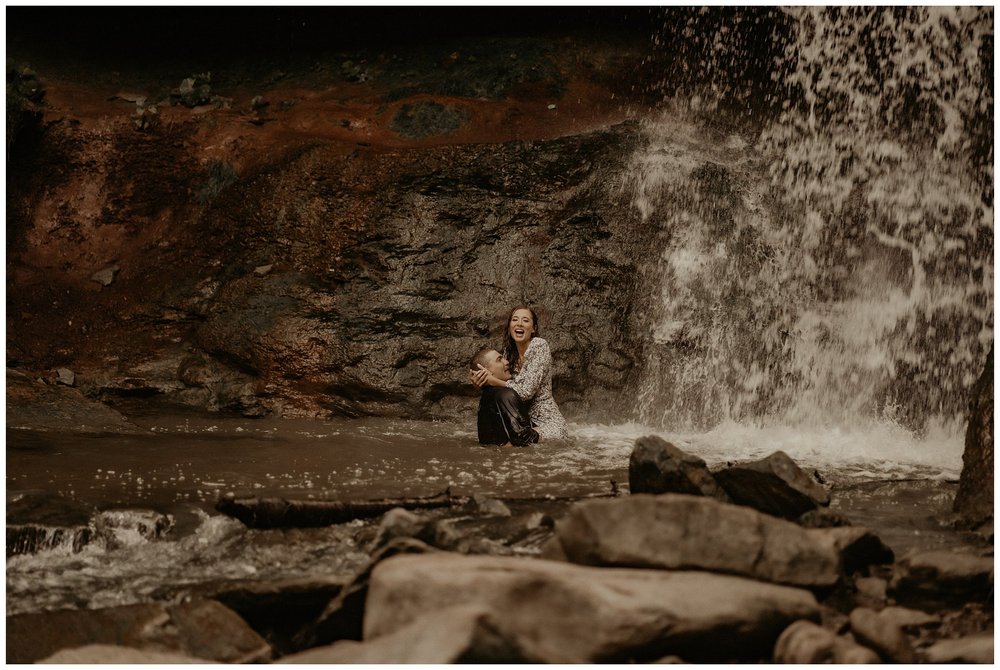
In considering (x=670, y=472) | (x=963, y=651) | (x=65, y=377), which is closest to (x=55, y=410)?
(x=65, y=377)

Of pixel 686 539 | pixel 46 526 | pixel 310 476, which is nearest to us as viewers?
pixel 686 539

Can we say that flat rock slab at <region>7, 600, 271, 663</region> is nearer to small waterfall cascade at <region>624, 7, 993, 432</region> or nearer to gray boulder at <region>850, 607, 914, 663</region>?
gray boulder at <region>850, 607, 914, 663</region>

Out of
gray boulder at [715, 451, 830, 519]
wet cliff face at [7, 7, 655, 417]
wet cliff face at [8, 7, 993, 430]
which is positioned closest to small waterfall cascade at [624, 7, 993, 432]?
wet cliff face at [8, 7, 993, 430]

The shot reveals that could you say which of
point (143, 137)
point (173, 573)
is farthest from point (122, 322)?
point (173, 573)

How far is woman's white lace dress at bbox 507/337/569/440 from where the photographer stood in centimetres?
768

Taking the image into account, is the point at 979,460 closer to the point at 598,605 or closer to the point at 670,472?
the point at 670,472

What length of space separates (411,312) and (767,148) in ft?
18.3

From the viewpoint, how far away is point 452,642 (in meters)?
2.48

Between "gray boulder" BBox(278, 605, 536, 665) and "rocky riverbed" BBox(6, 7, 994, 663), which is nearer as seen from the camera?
"gray boulder" BBox(278, 605, 536, 665)

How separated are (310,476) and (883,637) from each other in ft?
13.0

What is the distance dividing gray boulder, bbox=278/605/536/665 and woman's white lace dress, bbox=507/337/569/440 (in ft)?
16.2

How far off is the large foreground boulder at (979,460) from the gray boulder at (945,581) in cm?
114

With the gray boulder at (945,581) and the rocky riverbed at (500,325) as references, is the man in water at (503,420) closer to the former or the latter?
the rocky riverbed at (500,325)

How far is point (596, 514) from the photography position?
3.36m
